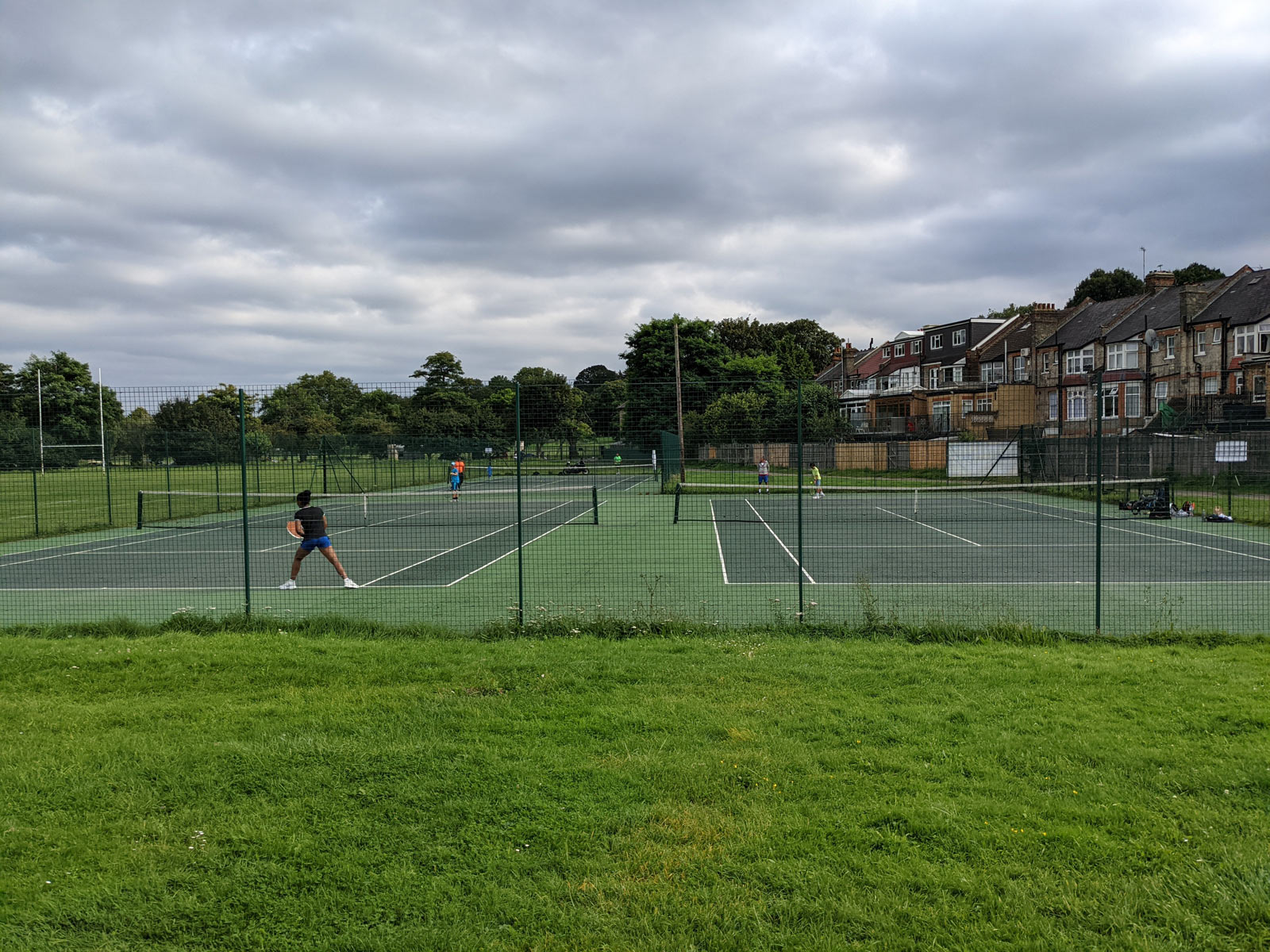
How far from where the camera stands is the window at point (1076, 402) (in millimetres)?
56156

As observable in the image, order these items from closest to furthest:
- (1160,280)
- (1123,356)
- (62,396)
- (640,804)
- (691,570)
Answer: (640,804)
(691,570)
(1123,356)
(1160,280)
(62,396)

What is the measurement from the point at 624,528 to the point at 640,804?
1825 centimetres

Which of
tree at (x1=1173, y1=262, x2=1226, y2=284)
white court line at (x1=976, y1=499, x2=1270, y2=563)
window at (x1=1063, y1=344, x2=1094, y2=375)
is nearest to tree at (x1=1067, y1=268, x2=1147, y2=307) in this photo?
tree at (x1=1173, y1=262, x2=1226, y2=284)

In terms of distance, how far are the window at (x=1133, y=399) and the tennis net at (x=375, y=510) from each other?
126ft

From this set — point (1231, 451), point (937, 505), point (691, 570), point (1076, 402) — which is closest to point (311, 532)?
point (691, 570)

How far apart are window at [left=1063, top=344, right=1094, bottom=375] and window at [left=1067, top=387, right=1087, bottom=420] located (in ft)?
4.69

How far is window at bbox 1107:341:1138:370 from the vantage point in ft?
174

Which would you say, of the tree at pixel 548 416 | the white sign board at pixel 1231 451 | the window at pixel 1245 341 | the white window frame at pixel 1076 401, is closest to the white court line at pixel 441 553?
the tree at pixel 548 416

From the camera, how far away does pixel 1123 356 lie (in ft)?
177

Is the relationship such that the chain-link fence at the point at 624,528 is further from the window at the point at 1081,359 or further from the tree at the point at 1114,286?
the tree at the point at 1114,286

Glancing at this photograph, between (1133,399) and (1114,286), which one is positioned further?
(1114,286)

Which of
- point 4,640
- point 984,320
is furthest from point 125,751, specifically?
point 984,320

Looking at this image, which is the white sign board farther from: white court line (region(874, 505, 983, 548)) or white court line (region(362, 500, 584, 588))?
white court line (region(362, 500, 584, 588))

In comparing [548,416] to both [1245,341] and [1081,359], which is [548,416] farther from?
[1081,359]
